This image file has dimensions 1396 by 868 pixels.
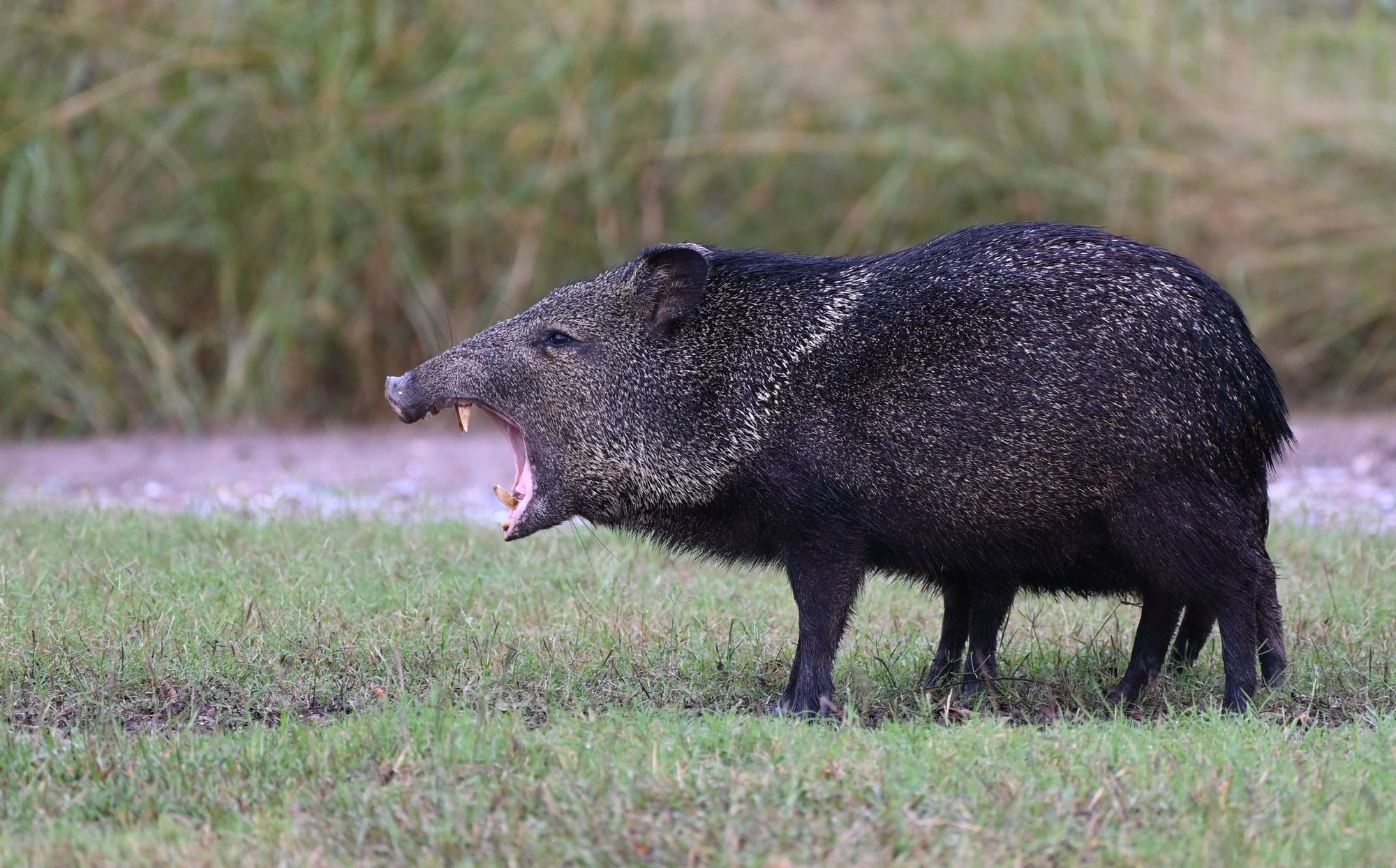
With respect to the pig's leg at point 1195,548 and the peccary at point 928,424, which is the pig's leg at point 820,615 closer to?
the peccary at point 928,424

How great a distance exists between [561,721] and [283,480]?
4.24 metres

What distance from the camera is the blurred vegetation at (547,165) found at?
29.6 ft

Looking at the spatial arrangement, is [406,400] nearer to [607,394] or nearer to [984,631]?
[607,394]

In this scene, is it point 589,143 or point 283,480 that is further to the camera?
point 589,143

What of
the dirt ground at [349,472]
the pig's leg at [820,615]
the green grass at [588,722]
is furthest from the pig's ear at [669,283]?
the dirt ground at [349,472]

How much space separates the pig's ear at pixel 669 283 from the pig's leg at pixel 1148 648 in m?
1.40

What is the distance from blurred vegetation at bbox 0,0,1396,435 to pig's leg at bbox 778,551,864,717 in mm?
5299

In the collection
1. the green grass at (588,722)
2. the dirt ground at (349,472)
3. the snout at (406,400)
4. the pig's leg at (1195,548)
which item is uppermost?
the snout at (406,400)

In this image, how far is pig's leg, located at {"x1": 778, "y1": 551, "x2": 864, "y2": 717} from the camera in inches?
171

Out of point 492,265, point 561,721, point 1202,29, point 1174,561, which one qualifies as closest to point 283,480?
point 492,265

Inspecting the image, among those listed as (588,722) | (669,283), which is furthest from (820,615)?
(669,283)

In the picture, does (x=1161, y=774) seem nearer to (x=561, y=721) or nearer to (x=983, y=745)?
(x=983, y=745)

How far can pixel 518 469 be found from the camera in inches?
184

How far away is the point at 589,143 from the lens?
9508mm
